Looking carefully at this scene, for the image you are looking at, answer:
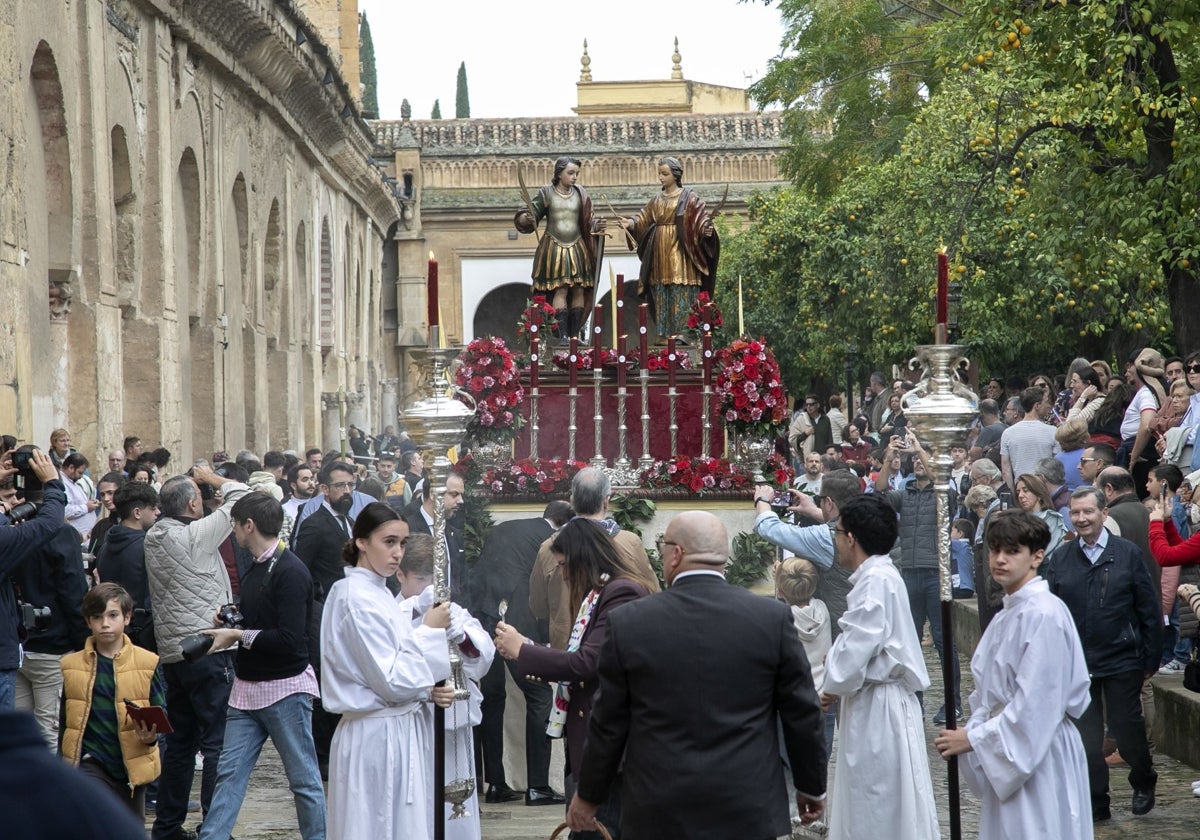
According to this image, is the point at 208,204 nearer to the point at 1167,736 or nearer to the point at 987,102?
the point at 987,102

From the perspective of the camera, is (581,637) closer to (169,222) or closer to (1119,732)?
(1119,732)

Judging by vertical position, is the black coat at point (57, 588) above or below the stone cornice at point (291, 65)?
below

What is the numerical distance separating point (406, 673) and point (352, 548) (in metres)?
0.54

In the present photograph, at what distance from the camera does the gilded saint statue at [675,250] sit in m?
14.6

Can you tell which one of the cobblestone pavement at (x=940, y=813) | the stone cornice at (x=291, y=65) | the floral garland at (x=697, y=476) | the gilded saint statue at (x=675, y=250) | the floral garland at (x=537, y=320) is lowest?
the cobblestone pavement at (x=940, y=813)

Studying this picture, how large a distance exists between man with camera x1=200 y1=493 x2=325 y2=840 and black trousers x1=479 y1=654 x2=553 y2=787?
1.84 meters

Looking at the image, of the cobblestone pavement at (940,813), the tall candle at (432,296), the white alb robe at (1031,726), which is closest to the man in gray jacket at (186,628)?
the cobblestone pavement at (940,813)

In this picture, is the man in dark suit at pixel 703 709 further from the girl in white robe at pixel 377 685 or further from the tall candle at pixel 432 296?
the tall candle at pixel 432 296

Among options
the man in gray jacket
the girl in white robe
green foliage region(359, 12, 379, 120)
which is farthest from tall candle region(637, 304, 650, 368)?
green foliage region(359, 12, 379, 120)

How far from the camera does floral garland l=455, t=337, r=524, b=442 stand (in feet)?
42.8

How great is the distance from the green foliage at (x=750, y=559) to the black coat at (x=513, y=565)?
3188 mm

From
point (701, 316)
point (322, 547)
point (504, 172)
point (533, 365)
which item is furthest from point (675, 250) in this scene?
point (504, 172)

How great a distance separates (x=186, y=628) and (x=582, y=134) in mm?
40169

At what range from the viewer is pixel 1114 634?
28.8ft
